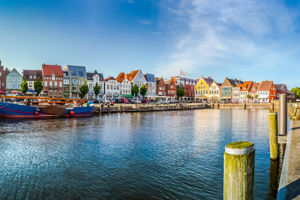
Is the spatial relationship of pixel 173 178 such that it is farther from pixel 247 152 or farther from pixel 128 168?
pixel 247 152

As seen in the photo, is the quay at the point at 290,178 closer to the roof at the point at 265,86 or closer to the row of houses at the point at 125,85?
the row of houses at the point at 125,85

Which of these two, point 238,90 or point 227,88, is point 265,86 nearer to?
point 238,90

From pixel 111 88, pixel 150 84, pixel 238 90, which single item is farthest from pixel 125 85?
pixel 238 90

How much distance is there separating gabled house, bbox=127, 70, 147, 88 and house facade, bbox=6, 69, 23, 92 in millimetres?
40849

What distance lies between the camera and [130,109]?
168ft

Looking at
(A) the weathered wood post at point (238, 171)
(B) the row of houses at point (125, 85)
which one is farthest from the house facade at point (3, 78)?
(A) the weathered wood post at point (238, 171)

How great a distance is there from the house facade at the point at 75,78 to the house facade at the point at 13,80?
16.0 m

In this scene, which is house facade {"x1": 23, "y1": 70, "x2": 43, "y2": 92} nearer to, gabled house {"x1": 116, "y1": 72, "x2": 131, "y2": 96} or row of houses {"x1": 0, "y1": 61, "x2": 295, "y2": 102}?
row of houses {"x1": 0, "y1": 61, "x2": 295, "y2": 102}

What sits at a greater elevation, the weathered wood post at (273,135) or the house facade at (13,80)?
the house facade at (13,80)

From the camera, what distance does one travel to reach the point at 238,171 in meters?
3.90

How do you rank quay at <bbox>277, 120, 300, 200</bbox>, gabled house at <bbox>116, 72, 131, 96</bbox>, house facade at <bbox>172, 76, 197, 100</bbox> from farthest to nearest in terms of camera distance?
house facade at <bbox>172, 76, 197, 100</bbox> < gabled house at <bbox>116, 72, 131, 96</bbox> < quay at <bbox>277, 120, 300, 200</bbox>

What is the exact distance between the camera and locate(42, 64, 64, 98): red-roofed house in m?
73.4

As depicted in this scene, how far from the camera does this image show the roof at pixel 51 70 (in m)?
73.6

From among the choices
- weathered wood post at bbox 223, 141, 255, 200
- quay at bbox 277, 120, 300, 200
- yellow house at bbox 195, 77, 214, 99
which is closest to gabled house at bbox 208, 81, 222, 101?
yellow house at bbox 195, 77, 214, 99
